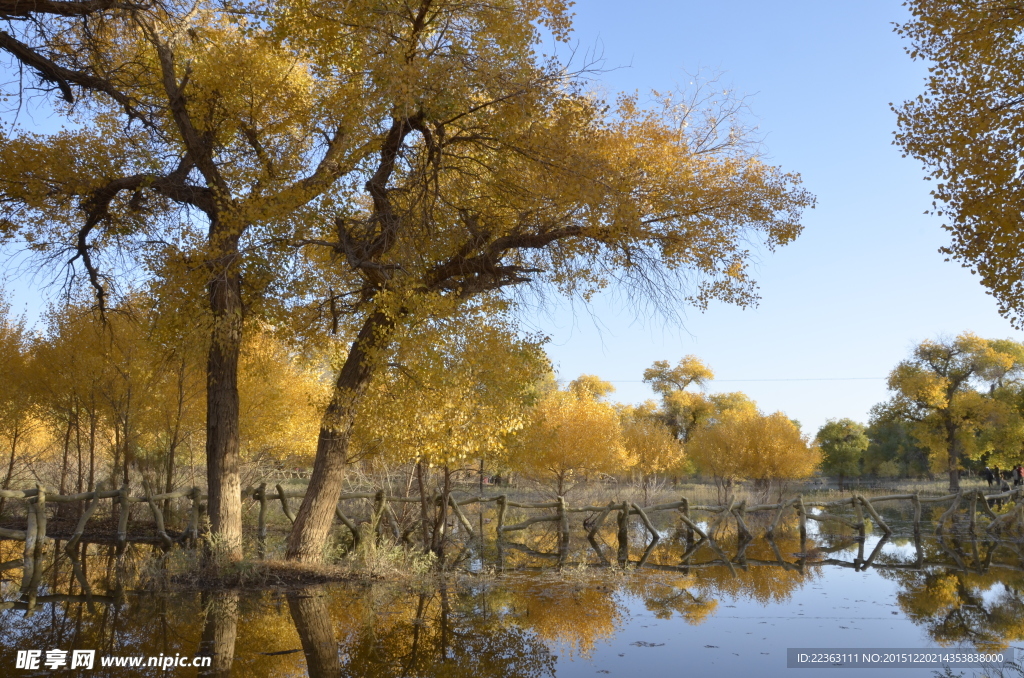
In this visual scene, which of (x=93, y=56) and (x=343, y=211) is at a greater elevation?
(x=93, y=56)

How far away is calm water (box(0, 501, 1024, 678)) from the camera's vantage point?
562 cm

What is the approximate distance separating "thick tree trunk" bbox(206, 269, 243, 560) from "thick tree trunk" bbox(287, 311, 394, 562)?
0.85 meters

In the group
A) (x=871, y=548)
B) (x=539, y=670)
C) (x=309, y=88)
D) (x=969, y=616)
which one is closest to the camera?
(x=539, y=670)

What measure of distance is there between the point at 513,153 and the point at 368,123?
2090 millimetres

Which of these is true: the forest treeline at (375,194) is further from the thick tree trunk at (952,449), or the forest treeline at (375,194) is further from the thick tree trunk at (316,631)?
the thick tree trunk at (952,449)

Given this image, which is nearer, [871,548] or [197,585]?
[197,585]

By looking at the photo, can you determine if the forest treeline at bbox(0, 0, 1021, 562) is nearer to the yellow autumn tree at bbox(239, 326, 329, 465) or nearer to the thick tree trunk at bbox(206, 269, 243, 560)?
the thick tree trunk at bbox(206, 269, 243, 560)

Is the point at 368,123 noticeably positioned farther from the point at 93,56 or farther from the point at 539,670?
the point at 539,670

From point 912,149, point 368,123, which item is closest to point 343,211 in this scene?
point 368,123

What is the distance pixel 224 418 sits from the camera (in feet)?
30.7

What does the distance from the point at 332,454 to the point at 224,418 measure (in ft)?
5.05

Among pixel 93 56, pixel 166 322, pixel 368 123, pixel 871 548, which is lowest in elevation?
pixel 871 548

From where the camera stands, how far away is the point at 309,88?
422 inches

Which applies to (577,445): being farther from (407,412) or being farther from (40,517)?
(40,517)
